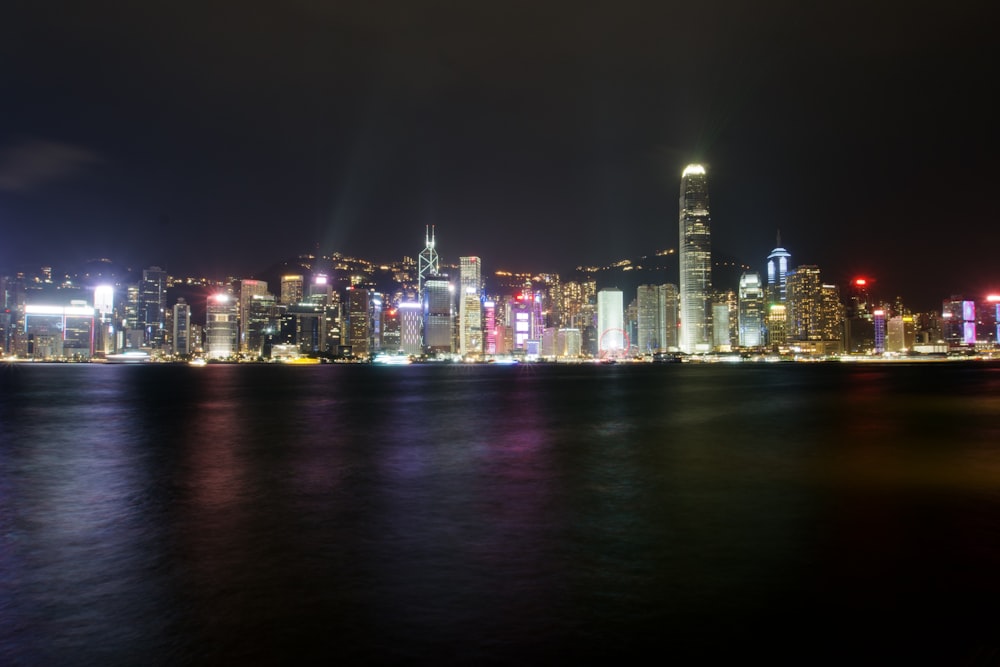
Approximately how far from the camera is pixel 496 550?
1420 cm

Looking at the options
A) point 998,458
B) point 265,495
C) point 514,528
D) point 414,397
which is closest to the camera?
point 514,528

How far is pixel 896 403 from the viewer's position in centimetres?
5956

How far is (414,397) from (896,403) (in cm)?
4324

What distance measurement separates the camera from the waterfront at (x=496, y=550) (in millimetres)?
9461

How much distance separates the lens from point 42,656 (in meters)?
8.94

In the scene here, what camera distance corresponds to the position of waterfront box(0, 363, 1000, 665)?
9461mm

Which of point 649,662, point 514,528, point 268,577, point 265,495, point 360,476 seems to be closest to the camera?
point 649,662

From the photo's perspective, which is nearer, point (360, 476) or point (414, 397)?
point (360, 476)

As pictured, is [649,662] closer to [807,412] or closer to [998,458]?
[998,458]

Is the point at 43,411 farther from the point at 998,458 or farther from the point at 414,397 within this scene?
the point at 998,458

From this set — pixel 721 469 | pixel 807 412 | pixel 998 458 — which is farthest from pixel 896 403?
pixel 721 469

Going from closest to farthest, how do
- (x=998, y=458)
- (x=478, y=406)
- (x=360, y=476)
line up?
(x=360, y=476)
(x=998, y=458)
(x=478, y=406)

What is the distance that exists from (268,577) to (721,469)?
17720 millimetres

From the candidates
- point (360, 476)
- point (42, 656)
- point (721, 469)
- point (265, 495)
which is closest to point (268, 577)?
point (42, 656)
